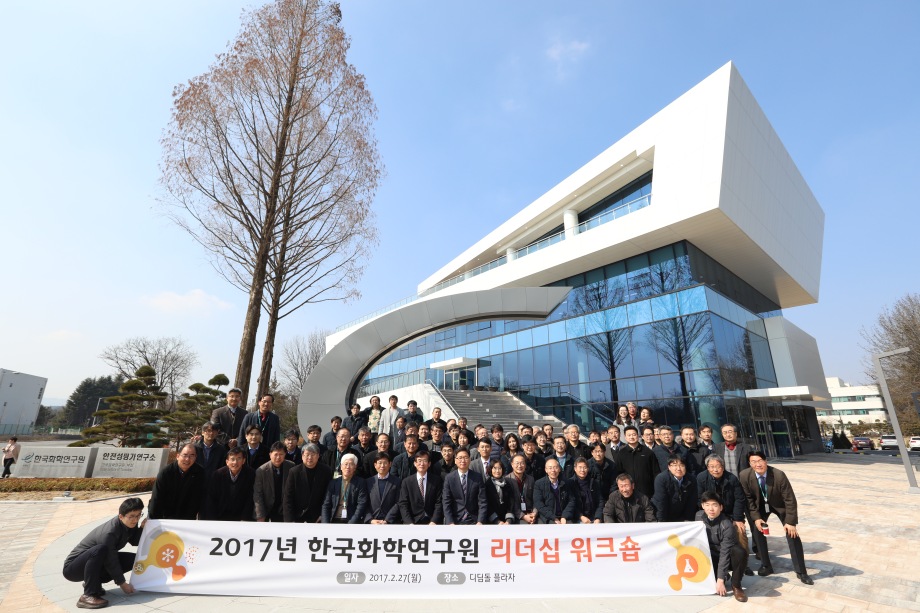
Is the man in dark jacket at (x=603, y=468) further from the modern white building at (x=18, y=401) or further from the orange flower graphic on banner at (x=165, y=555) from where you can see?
the modern white building at (x=18, y=401)

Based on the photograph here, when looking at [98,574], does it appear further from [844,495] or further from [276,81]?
[844,495]

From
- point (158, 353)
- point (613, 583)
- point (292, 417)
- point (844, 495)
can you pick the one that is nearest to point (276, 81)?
point (613, 583)

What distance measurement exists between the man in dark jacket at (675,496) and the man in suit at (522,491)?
1.58 meters

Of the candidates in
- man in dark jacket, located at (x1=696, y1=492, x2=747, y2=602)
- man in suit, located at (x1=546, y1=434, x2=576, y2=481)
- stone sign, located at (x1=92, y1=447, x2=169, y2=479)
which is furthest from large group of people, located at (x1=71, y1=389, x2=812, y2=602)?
stone sign, located at (x1=92, y1=447, x2=169, y2=479)

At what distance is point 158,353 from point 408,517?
172ft

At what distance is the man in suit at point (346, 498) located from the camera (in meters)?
5.19

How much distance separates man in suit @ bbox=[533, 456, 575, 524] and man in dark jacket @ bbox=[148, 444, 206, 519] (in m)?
4.33

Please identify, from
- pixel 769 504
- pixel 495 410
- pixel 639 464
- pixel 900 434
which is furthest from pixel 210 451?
pixel 900 434

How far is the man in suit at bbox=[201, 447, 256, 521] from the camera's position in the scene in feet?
16.9

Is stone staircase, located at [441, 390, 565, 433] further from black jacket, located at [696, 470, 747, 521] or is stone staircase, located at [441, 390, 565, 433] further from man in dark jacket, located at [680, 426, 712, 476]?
black jacket, located at [696, 470, 747, 521]

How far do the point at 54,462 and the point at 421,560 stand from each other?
13.9m

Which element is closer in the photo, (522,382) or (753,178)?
(753,178)

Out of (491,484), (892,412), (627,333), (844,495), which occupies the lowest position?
(844,495)

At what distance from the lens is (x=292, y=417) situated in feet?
129
